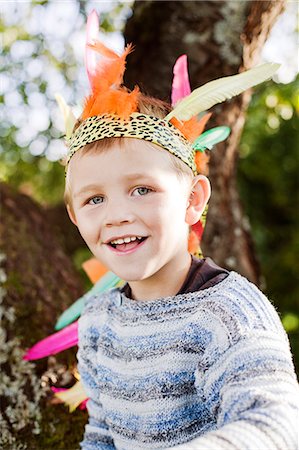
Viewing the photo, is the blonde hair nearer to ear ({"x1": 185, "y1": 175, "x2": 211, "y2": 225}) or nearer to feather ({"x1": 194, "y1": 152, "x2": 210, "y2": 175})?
ear ({"x1": 185, "y1": 175, "x2": 211, "y2": 225})

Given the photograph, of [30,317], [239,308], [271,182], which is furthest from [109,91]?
[271,182]

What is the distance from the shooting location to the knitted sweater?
1485mm

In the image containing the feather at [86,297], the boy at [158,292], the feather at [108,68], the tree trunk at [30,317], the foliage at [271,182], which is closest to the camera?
the boy at [158,292]

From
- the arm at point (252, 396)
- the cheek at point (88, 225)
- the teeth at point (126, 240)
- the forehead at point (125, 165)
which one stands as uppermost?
the forehead at point (125, 165)

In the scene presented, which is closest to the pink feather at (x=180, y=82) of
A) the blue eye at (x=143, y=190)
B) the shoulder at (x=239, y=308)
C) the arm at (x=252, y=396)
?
the blue eye at (x=143, y=190)

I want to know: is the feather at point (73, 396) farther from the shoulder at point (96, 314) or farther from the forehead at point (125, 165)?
the forehead at point (125, 165)

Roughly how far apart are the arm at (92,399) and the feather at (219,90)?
29.7 inches

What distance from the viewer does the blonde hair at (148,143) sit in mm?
1819

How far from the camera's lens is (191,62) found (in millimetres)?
3318

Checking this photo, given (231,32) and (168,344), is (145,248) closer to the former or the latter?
(168,344)

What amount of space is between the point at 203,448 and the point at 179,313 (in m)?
0.52

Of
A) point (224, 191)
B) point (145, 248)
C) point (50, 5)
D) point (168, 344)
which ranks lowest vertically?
point (168, 344)

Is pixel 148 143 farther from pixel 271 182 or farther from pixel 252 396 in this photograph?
pixel 271 182

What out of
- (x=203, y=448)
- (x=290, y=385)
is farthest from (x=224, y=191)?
(x=203, y=448)
